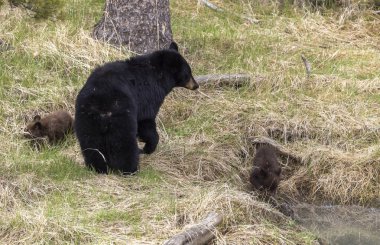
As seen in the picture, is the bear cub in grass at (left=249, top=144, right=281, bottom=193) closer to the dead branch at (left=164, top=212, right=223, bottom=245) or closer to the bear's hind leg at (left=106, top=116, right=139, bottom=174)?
the bear's hind leg at (left=106, top=116, right=139, bottom=174)

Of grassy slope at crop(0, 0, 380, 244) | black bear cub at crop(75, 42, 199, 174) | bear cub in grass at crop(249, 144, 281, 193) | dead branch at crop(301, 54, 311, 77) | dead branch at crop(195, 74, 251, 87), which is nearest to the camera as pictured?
grassy slope at crop(0, 0, 380, 244)

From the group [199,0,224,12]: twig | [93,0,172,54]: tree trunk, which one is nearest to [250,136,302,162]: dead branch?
[93,0,172,54]: tree trunk

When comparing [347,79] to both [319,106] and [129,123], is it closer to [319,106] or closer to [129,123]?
[319,106]

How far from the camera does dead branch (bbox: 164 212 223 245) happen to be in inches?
231

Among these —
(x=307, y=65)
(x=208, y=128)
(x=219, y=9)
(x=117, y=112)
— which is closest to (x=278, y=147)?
(x=208, y=128)

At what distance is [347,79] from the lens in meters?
10.4

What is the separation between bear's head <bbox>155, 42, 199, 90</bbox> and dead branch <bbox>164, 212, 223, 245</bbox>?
7.10 feet

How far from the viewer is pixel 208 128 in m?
9.05

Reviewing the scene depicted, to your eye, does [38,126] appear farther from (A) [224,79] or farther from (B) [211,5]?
(B) [211,5]

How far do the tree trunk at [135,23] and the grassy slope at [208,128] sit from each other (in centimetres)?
28

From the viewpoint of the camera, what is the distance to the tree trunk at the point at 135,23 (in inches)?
401

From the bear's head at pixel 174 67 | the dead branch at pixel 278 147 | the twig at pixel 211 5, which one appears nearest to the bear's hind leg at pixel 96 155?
the bear's head at pixel 174 67

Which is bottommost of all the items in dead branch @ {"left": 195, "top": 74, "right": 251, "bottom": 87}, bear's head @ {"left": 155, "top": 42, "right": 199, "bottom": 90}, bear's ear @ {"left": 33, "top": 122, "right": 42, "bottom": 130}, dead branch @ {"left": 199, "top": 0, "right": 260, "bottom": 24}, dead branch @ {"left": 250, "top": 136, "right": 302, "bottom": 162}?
dead branch @ {"left": 250, "top": 136, "right": 302, "bottom": 162}

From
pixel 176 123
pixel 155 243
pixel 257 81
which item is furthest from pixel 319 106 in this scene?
pixel 155 243
